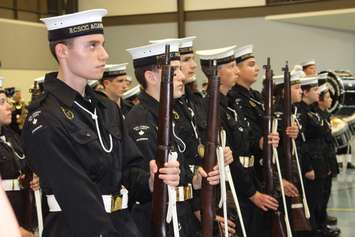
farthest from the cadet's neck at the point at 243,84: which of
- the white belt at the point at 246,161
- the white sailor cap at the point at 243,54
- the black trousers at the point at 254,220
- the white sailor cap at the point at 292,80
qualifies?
the white sailor cap at the point at 292,80

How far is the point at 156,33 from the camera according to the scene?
13.8m

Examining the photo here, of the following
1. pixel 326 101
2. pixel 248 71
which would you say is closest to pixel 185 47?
→ pixel 248 71

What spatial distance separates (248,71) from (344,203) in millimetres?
3863

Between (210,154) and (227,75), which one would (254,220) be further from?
(210,154)

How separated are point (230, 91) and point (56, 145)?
7.91ft

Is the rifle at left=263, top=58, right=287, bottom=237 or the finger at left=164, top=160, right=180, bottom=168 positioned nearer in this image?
the finger at left=164, top=160, right=180, bottom=168

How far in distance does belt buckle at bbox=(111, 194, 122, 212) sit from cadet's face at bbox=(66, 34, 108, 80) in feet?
1.54

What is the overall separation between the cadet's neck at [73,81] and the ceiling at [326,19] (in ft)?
32.7

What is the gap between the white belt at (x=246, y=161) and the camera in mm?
4184

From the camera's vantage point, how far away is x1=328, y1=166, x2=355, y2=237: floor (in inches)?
253

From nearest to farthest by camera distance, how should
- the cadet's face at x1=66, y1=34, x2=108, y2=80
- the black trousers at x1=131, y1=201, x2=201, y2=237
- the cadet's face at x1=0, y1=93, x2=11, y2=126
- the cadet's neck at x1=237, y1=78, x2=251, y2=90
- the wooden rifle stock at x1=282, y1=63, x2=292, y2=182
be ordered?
the cadet's face at x1=66, y1=34, x2=108, y2=80 → the black trousers at x1=131, y1=201, x2=201, y2=237 → the cadet's face at x1=0, y1=93, x2=11, y2=126 → the cadet's neck at x1=237, y1=78, x2=251, y2=90 → the wooden rifle stock at x1=282, y1=63, x2=292, y2=182

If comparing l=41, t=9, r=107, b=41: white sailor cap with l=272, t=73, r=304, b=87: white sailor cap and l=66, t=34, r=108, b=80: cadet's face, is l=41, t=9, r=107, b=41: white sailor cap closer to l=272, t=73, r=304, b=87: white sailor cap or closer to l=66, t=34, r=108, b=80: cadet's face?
l=66, t=34, r=108, b=80: cadet's face

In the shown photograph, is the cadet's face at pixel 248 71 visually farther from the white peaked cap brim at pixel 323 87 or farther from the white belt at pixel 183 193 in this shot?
the white peaked cap brim at pixel 323 87

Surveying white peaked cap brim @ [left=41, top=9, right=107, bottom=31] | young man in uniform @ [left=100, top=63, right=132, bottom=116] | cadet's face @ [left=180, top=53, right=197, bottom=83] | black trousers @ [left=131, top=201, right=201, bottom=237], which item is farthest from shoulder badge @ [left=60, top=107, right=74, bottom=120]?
young man in uniform @ [left=100, top=63, right=132, bottom=116]
